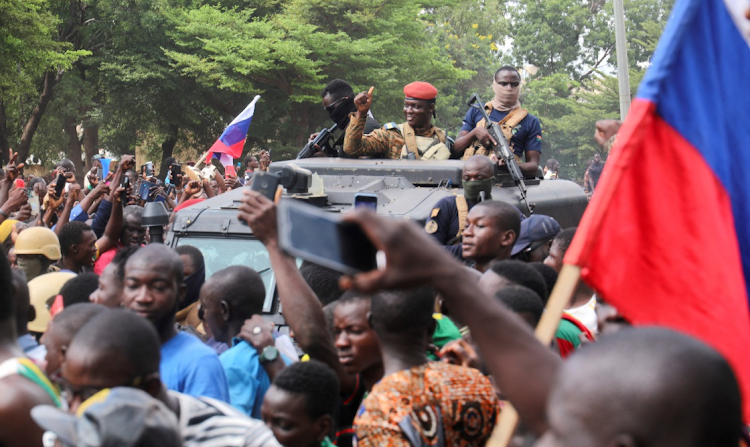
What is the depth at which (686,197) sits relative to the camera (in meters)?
2.59

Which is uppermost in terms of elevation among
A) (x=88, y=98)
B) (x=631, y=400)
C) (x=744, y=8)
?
(x=744, y=8)

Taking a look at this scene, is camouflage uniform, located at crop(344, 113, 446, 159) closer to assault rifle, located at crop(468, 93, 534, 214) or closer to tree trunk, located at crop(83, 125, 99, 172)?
assault rifle, located at crop(468, 93, 534, 214)

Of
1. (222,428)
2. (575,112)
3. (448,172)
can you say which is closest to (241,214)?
(222,428)

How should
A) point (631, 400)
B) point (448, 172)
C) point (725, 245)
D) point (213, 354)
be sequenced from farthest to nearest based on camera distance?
point (448, 172)
point (213, 354)
point (725, 245)
point (631, 400)

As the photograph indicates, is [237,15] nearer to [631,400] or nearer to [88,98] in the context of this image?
[88,98]

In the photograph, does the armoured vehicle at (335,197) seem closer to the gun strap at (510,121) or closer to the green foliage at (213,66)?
the gun strap at (510,121)

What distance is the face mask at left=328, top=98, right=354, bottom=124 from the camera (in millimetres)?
8156

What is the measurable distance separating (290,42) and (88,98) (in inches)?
282

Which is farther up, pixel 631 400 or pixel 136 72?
pixel 631 400

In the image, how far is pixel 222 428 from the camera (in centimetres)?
278

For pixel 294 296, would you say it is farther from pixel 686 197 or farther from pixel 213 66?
pixel 213 66

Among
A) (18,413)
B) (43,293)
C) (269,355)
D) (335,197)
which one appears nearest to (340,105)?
(335,197)

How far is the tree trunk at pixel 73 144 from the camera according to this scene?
97.7 ft

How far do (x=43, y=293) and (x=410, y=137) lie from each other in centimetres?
395
